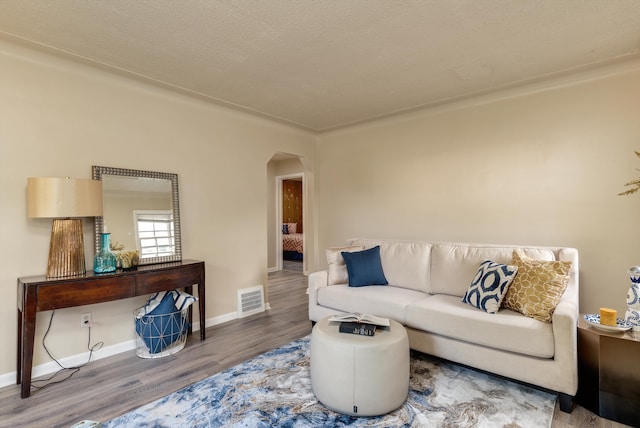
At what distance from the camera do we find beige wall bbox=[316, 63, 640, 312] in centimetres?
280

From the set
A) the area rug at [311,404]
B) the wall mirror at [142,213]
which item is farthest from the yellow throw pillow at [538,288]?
the wall mirror at [142,213]

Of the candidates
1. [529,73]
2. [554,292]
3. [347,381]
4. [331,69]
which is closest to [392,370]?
[347,381]

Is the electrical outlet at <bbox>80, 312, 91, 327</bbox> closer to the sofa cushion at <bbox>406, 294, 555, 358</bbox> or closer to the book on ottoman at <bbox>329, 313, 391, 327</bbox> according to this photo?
the book on ottoman at <bbox>329, 313, 391, 327</bbox>

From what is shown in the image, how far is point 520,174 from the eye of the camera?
3285mm

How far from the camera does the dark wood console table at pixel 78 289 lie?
2.18 meters

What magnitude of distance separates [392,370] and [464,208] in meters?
2.34

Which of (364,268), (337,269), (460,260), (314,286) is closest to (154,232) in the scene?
(314,286)

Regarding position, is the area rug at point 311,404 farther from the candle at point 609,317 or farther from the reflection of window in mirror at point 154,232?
the reflection of window in mirror at point 154,232

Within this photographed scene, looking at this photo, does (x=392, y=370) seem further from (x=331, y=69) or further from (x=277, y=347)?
(x=331, y=69)

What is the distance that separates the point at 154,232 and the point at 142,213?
21 centimetres

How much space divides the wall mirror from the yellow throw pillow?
304 centimetres

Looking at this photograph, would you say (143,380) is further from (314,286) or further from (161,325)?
(314,286)

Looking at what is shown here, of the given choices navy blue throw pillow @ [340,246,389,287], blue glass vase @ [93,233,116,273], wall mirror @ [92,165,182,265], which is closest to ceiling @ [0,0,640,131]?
wall mirror @ [92,165,182,265]

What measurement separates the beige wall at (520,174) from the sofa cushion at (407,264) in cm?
68
